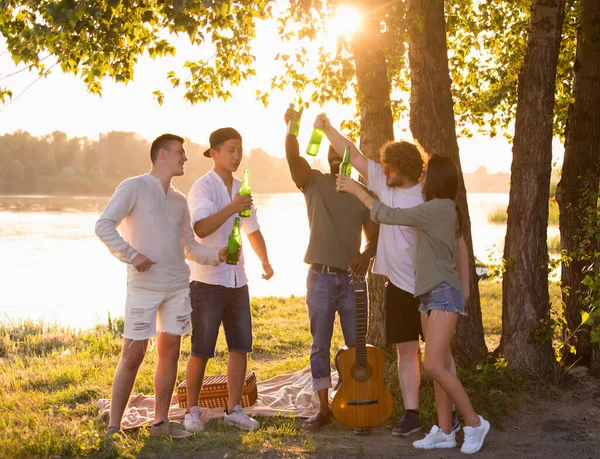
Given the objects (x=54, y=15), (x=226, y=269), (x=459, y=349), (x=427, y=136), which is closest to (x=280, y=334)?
(x=459, y=349)

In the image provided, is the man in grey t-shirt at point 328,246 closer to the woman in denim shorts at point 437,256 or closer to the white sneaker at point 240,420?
the white sneaker at point 240,420

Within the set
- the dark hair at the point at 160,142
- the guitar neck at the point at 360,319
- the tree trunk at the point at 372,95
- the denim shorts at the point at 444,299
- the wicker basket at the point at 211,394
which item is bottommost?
the wicker basket at the point at 211,394

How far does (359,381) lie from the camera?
18.4 ft

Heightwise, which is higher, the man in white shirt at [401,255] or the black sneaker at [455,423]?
the man in white shirt at [401,255]

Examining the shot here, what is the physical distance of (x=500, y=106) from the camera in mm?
11750

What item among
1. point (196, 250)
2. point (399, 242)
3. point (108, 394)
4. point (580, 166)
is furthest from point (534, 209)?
point (108, 394)

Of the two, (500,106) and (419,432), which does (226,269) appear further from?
(500,106)

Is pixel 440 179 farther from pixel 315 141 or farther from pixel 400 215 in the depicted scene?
pixel 315 141

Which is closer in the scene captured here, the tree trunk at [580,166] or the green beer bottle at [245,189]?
the green beer bottle at [245,189]

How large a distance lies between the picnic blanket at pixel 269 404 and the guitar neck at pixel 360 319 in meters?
0.81

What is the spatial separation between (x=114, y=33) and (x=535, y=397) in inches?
197

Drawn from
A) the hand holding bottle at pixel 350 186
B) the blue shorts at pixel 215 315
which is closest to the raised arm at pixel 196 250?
the blue shorts at pixel 215 315

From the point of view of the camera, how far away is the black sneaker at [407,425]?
215 inches

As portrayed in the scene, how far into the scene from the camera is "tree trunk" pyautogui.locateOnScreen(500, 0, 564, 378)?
7062 millimetres
